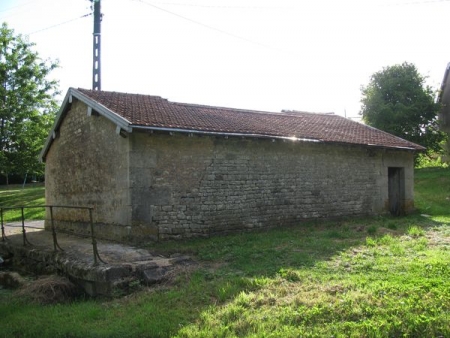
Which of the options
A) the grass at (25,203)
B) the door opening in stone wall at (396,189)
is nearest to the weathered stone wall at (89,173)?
the grass at (25,203)

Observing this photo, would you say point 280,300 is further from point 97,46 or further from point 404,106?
point 404,106

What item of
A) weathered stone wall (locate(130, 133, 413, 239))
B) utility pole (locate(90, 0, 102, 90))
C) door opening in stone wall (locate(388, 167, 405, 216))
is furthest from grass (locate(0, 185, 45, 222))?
door opening in stone wall (locate(388, 167, 405, 216))

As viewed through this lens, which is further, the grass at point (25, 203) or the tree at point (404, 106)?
the tree at point (404, 106)

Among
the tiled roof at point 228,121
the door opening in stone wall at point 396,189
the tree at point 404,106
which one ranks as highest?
the tree at point 404,106

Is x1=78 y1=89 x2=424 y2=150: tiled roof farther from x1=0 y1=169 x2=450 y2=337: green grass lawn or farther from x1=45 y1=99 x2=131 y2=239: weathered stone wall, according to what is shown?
x1=0 y1=169 x2=450 y2=337: green grass lawn

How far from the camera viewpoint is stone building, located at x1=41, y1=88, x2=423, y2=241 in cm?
1049

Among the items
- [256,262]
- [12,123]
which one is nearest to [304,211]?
[256,262]

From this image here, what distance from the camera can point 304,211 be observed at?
43.6 feet

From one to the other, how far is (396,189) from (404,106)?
387 inches

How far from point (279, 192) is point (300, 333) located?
8179 mm

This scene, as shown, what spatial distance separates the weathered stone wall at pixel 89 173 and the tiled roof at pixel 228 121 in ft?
2.54

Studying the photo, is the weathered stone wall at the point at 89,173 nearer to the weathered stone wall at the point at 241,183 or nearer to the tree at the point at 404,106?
the weathered stone wall at the point at 241,183

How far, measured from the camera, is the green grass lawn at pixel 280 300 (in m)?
4.90

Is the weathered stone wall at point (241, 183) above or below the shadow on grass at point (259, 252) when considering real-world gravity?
above
